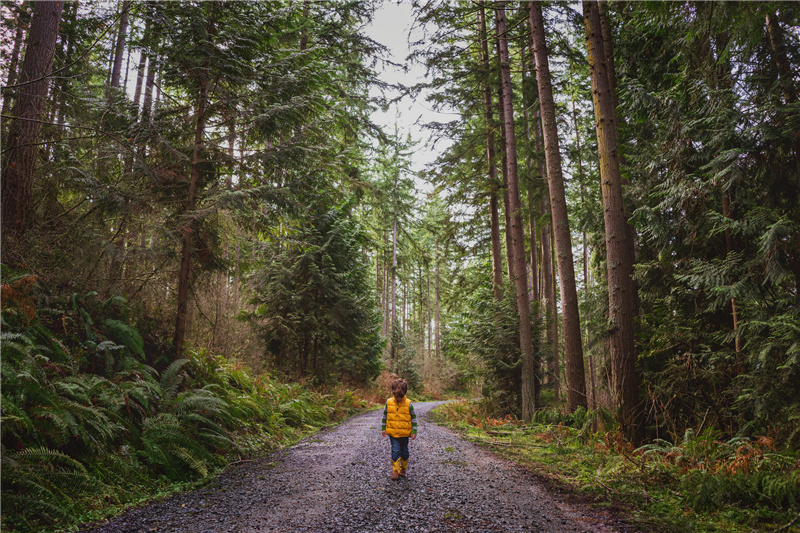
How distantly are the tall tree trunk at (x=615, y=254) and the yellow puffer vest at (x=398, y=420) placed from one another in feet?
13.0

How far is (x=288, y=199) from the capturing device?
29.2 feet

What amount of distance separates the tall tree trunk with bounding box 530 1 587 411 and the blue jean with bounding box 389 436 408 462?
517cm

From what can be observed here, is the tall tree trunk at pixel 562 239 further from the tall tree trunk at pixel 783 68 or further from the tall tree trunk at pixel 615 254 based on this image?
the tall tree trunk at pixel 783 68

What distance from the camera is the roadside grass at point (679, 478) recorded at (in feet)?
12.4

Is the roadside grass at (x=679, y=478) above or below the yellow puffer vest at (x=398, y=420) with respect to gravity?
below

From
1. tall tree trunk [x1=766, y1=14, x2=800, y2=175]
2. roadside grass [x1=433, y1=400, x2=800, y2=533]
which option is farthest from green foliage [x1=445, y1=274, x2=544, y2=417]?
tall tree trunk [x1=766, y1=14, x2=800, y2=175]

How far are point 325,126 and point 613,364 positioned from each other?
32.6ft

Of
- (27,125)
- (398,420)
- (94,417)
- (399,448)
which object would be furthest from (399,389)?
(27,125)

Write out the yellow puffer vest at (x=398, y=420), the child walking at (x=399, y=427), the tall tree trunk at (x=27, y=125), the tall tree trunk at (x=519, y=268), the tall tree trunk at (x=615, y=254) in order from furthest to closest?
the tall tree trunk at (x=519, y=268) → the tall tree trunk at (x=615, y=254) → the tall tree trunk at (x=27, y=125) → the yellow puffer vest at (x=398, y=420) → the child walking at (x=399, y=427)

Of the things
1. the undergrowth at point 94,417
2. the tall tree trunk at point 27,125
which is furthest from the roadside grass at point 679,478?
the tall tree trunk at point 27,125

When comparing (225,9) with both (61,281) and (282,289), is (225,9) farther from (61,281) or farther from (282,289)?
(282,289)

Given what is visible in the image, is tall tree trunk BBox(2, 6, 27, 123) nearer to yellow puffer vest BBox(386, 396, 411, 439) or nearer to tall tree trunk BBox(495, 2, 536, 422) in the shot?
yellow puffer vest BBox(386, 396, 411, 439)

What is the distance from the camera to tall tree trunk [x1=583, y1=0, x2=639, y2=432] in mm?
7191

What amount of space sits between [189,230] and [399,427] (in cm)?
551
